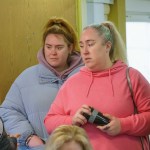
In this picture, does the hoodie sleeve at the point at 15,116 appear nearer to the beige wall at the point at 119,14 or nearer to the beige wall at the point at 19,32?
the beige wall at the point at 19,32

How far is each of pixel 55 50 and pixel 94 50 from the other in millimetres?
426

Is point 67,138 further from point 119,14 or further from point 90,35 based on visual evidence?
point 119,14

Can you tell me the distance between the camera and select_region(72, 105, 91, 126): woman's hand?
1.51 meters

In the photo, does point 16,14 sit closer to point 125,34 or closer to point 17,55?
point 17,55

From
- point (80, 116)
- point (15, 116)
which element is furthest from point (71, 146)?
point (15, 116)

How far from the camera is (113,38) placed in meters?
1.73

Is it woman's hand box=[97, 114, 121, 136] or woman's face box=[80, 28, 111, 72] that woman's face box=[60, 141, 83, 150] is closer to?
woman's hand box=[97, 114, 121, 136]

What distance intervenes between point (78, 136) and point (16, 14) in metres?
1.44

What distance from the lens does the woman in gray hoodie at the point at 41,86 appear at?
1989 millimetres

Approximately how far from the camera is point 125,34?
353 cm

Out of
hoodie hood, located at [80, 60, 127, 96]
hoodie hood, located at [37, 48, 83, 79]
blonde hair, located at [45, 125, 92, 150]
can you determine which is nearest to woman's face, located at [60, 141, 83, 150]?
blonde hair, located at [45, 125, 92, 150]

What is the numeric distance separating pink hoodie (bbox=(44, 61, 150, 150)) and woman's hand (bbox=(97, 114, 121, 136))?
0.03 metres

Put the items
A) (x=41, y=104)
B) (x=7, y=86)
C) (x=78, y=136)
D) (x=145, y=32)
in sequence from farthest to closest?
1. (x=145, y=32)
2. (x=7, y=86)
3. (x=41, y=104)
4. (x=78, y=136)

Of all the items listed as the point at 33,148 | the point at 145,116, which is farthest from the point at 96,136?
the point at 33,148
